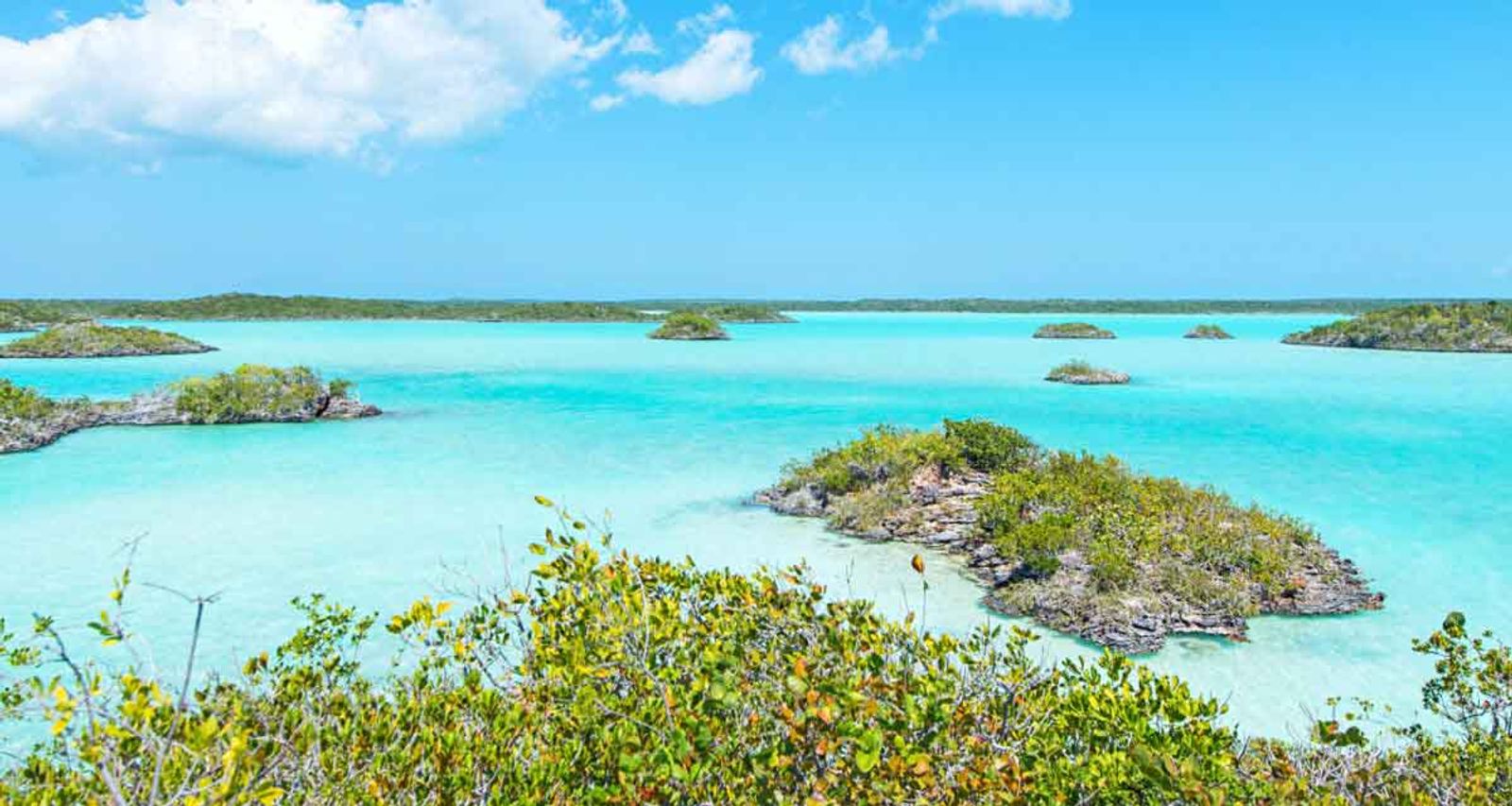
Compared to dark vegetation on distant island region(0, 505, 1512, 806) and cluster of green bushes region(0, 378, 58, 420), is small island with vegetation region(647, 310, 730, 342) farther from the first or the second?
dark vegetation on distant island region(0, 505, 1512, 806)

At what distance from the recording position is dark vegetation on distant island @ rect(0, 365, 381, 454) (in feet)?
83.7

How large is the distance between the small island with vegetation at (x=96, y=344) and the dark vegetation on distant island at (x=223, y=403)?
113ft

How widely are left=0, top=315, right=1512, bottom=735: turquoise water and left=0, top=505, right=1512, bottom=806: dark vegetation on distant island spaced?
4.53 ft

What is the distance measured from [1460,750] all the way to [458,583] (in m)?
11.4

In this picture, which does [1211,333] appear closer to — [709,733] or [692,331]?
[692,331]

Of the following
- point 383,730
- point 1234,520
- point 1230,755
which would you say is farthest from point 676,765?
point 1234,520

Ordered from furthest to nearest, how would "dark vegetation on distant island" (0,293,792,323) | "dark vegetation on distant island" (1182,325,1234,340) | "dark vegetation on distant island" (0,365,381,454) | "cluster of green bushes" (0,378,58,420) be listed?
"dark vegetation on distant island" (0,293,792,323) → "dark vegetation on distant island" (1182,325,1234,340) → "dark vegetation on distant island" (0,365,381,454) → "cluster of green bushes" (0,378,58,420)

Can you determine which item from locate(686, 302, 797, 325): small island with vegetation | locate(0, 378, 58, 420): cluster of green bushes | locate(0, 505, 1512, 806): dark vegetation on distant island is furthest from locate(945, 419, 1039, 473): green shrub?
locate(686, 302, 797, 325): small island with vegetation

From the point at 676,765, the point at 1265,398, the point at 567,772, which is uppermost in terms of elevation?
the point at 676,765

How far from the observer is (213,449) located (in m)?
22.7

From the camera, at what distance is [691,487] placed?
18.8 meters

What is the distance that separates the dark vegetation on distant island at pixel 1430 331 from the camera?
62.9 metres

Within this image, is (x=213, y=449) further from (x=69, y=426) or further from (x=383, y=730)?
(x=383, y=730)

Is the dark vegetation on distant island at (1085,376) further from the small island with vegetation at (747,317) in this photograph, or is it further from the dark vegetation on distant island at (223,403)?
the small island with vegetation at (747,317)
